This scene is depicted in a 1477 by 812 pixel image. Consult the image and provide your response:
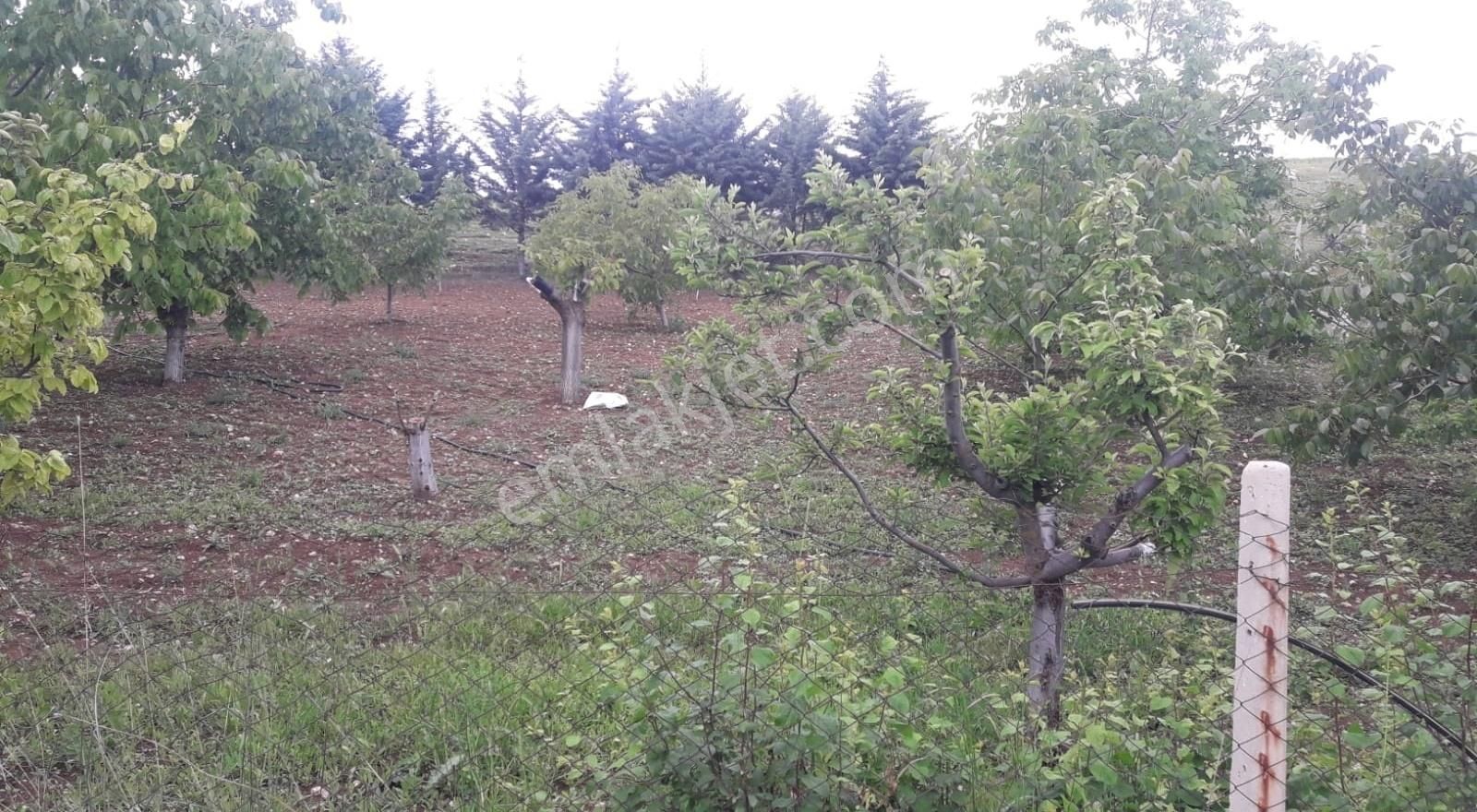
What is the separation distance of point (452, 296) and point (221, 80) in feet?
44.0

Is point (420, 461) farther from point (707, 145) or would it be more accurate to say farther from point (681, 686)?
point (707, 145)

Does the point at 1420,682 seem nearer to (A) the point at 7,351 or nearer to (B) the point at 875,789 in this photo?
(B) the point at 875,789

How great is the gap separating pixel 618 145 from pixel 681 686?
78.9 feet

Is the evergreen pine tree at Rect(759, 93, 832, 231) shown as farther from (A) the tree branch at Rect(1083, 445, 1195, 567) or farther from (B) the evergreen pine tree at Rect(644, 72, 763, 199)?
(A) the tree branch at Rect(1083, 445, 1195, 567)

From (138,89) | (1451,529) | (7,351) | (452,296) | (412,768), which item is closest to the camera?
(412,768)

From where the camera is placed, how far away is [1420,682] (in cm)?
251

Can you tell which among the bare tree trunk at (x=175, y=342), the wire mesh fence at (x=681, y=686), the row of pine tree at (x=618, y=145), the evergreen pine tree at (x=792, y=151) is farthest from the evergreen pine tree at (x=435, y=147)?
the wire mesh fence at (x=681, y=686)

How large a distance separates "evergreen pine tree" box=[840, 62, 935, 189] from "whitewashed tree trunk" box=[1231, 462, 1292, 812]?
20.6 m

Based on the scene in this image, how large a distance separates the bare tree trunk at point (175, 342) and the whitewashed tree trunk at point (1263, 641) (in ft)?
33.6

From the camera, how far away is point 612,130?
25250 mm

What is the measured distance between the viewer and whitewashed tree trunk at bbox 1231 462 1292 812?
214 centimetres

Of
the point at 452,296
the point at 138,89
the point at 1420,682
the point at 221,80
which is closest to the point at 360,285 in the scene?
the point at 221,80

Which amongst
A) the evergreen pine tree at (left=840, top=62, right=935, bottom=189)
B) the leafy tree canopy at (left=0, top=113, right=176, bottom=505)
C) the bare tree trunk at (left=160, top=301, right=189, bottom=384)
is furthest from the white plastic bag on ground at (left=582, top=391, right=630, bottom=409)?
the evergreen pine tree at (left=840, top=62, right=935, bottom=189)

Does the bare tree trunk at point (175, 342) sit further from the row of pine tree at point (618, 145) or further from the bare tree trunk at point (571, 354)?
the row of pine tree at point (618, 145)
